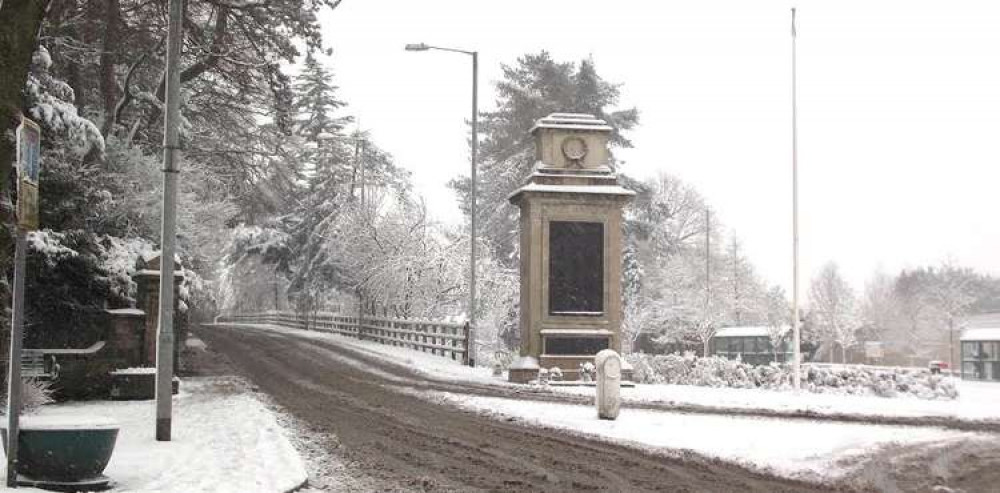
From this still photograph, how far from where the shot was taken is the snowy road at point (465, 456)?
927 centimetres

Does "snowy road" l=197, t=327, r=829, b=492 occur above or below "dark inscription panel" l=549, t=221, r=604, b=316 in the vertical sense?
below

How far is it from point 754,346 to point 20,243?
4231cm

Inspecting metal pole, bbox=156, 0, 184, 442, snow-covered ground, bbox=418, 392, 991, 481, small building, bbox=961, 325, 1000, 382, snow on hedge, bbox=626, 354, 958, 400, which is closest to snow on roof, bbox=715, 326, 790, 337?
small building, bbox=961, 325, 1000, 382

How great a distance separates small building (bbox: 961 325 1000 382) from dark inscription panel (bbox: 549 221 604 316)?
21319mm

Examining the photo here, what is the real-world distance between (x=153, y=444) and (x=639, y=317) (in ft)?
135

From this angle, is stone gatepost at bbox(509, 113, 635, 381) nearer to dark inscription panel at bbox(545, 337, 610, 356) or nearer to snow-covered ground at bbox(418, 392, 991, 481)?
dark inscription panel at bbox(545, 337, 610, 356)

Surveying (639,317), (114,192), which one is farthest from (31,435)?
(639,317)

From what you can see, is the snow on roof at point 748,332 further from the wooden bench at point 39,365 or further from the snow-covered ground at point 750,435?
the wooden bench at point 39,365

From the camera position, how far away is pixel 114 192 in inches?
811

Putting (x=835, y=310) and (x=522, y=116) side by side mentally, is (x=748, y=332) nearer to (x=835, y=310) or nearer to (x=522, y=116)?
(x=522, y=116)

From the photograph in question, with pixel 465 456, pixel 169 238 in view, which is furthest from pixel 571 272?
pixel 169 238

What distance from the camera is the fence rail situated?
99.2 feet

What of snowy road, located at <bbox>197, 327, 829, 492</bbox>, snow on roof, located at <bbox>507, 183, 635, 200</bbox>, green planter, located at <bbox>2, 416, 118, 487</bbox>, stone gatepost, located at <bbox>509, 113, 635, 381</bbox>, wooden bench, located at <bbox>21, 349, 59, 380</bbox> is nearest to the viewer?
green planter, located at <bbox>2, 416, 118, 487</bbox>

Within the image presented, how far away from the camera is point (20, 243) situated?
26.1 feet
